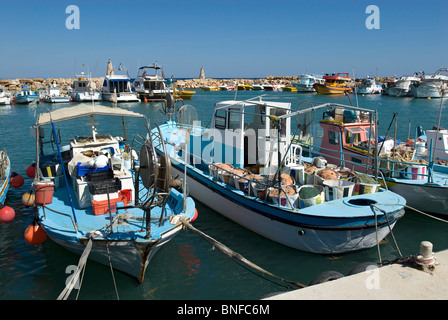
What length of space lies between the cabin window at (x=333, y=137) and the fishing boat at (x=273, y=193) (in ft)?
9.91

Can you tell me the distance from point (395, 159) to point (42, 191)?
11356mm

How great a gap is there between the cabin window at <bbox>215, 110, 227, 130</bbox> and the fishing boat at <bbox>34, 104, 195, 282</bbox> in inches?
125

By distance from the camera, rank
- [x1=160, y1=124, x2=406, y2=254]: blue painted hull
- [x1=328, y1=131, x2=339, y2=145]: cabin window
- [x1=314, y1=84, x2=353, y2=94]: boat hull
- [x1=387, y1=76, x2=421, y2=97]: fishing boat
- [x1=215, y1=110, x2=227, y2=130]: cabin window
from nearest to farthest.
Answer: [x1=160, y1=124, x2=406, y2=254]: blue painted hull
[x1=215, y1=110, x2=227, y2=130]: cabin window
[x1=328, y1=131, x2=339, y2=145]: cabin window
[x1=387, y1=76, x2=421, y2=97]: fishing boat
[x1=314, y1=84, x2=353, y2=94]: boat hull

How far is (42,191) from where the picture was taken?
919cm

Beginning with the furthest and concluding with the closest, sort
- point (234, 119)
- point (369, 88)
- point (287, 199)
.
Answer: point (369, 88), point (234, 119), point (287, 199)

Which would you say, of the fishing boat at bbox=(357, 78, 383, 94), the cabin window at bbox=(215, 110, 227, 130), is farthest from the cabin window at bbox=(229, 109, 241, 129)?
the fishing boat at bbox=(357, 78, 383, 94)

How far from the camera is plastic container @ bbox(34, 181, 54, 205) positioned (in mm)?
9148

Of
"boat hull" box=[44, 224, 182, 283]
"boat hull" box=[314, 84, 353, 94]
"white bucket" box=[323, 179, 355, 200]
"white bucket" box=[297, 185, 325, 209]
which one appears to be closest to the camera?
"boat hull" box=[44, 224, 182, 283]

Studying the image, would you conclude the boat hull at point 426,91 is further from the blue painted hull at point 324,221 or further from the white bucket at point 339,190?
the white bucket at point 339,190

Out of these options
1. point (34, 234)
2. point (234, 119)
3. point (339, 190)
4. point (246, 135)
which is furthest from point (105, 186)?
point (339, 190)

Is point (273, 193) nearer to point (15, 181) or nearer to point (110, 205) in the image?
point (110, 205)

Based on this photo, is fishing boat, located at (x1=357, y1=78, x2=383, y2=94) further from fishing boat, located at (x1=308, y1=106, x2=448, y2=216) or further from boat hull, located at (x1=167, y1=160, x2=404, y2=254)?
boat hull, located at (x1=167, y1=160, x2=404, y2=254)
